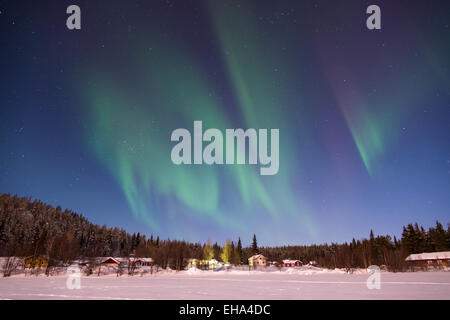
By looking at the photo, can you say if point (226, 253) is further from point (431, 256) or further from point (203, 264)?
point (431, 256)

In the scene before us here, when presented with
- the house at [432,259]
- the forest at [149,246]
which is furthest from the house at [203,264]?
the house at [432,259]

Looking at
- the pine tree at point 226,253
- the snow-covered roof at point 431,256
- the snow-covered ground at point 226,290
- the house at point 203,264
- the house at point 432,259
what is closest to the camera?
the snow-covered ground at point 226,290

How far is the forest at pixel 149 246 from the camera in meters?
62.1

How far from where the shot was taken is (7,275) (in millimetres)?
43344

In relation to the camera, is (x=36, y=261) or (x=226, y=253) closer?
(x=36, y=261)

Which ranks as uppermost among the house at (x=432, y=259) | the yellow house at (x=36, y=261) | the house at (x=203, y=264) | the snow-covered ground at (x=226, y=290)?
the snow-covered ground at (x=226, y=290)

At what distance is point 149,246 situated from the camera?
370 feet

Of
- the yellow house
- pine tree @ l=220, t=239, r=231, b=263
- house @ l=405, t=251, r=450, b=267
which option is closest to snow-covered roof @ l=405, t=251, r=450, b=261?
house @ l=405, t=251, r=450, b=267

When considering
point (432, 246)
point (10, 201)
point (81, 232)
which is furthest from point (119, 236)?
point (432, 246)

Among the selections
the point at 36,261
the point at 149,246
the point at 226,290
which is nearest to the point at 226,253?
the point at 149,246

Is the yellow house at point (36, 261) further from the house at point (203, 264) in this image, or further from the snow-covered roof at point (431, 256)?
the snow-covered roof at point (431, 256)

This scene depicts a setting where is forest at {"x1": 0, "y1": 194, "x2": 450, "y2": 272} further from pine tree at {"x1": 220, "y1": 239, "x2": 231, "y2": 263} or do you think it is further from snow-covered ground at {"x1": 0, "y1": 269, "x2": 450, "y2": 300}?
snow-covered ground at {"x1": 0, "y1": 269, "x2": 450, "y2": 300}
